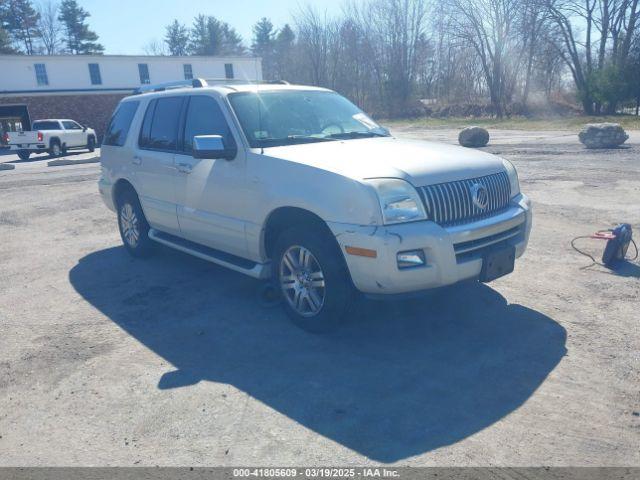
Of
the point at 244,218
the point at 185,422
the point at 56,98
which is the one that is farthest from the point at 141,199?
the point at 56,98

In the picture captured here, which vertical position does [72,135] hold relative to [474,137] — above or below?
above

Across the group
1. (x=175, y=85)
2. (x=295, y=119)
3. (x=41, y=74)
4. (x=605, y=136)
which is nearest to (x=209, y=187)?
(x=295, y=119)

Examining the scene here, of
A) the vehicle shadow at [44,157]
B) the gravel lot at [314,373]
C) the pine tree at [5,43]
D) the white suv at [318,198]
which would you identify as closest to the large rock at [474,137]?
the gravel lot at [314,373]

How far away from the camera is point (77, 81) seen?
135 feet

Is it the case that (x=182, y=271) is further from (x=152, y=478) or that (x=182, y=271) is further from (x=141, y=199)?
(x=152, y=478)

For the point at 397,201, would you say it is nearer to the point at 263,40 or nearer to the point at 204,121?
the point at 204,121

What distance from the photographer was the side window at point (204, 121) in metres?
5.15

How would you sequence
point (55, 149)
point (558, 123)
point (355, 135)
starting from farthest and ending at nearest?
1. point (558, 123)
2. point (55, 149)
3. point (355, 135)

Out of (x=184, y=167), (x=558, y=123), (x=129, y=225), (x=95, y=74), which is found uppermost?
(x=95, y=74)

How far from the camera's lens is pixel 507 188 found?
480 centimetres

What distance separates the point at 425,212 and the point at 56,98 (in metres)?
40.8

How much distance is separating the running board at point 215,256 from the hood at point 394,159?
3.37ft

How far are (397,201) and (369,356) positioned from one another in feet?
3.80

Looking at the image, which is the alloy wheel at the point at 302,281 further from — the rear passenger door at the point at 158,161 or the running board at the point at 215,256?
the rear passenger door at the point at 158,161
